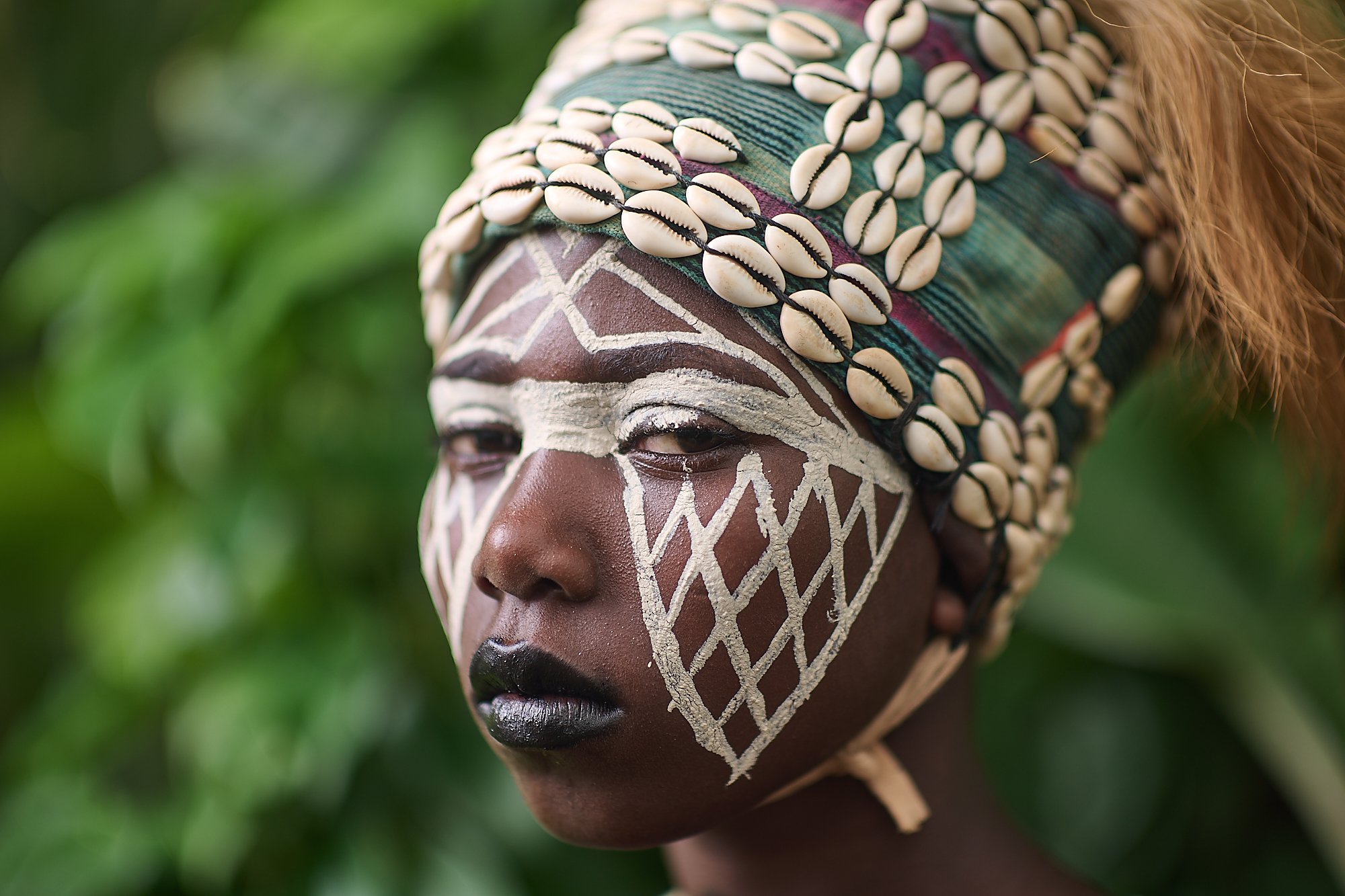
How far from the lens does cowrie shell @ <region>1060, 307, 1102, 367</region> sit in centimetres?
97

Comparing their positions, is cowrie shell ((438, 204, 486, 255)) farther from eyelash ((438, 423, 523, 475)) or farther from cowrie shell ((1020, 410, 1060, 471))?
cowrie shell ((1020, 410, 1060, 471))

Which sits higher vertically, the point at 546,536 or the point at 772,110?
the point at 772,110

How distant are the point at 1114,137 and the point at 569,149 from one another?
0.44m

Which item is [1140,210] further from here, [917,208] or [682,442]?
[682,442]

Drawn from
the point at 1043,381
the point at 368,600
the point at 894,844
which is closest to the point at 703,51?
the point at 1043,381

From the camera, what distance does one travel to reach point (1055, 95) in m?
0.98

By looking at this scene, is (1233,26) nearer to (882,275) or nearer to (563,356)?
(882,275)

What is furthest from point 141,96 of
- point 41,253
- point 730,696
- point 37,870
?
point 730,696

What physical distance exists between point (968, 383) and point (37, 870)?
1.42m

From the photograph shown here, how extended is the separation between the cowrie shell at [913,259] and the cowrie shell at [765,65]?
151mm

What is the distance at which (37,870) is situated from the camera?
164 cm

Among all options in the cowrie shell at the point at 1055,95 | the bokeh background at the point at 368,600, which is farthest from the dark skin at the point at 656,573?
the bokeh background at the point at 368,600

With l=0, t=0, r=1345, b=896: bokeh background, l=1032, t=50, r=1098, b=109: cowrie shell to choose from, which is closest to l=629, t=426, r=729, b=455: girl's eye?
l=1032, t=50, r=1098, b=109: cowrie shell

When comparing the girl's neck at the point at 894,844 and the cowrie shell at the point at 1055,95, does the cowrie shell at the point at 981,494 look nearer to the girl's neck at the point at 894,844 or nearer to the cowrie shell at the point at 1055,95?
the girl's neck at the point at 894,844
